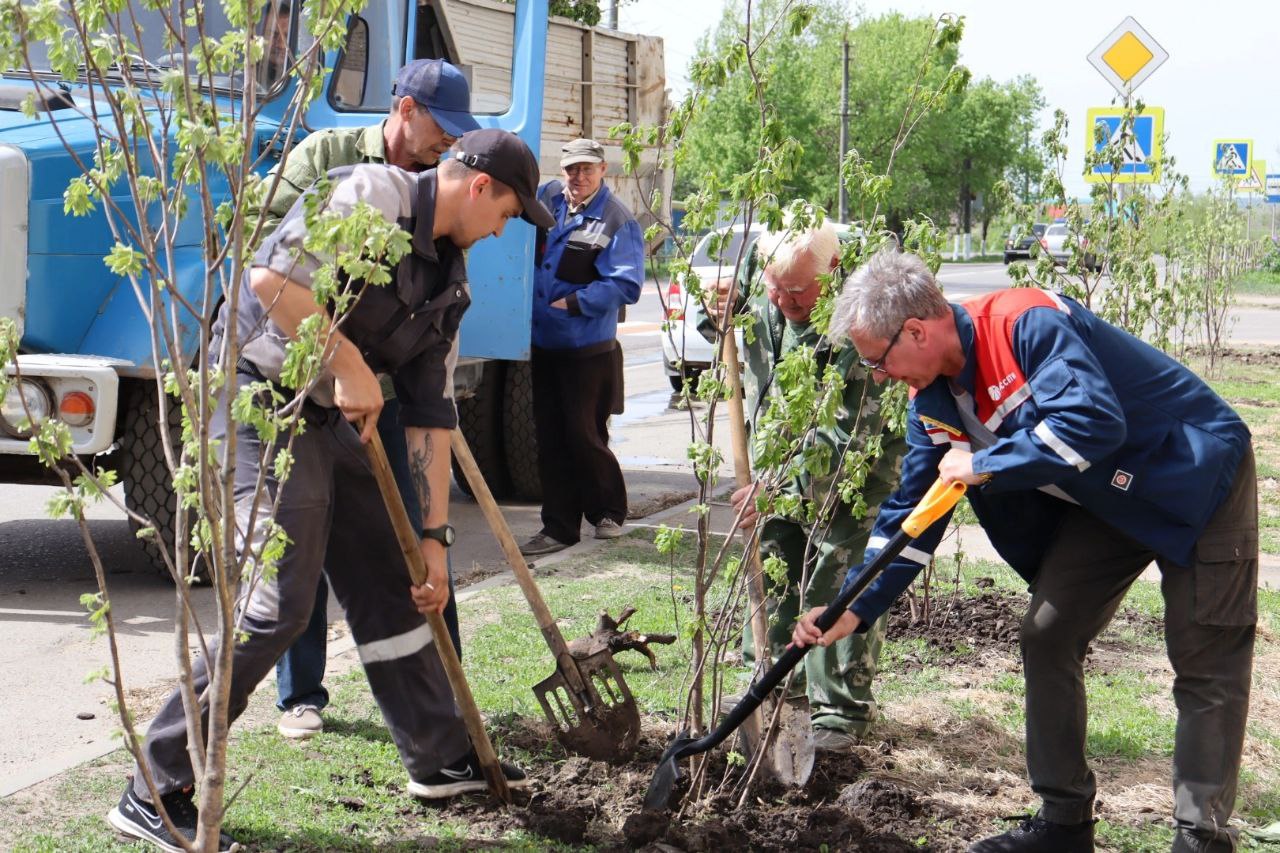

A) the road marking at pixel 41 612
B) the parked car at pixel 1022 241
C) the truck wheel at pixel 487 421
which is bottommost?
the road marking at pixel 41 612

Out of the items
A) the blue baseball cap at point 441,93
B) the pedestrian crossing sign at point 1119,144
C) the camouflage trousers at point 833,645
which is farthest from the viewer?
the pedestrian crossing sign at point 1119,144

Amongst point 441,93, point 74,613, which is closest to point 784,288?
point 441,93

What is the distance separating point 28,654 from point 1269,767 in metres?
4.26

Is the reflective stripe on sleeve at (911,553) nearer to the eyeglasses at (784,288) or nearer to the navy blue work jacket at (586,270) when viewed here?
the eyeglasses at (784,288)

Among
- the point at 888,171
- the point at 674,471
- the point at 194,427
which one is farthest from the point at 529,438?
the point at 194,427

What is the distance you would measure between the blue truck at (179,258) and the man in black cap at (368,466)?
1.08m

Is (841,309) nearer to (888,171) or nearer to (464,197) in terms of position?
(888,171)

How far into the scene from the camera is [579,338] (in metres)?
7.30

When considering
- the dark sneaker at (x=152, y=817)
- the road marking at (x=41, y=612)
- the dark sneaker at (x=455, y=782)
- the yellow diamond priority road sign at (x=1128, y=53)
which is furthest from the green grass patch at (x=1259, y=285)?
the dark sneaker at (x=152, y=817)

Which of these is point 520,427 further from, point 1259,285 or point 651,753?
point 1259,285

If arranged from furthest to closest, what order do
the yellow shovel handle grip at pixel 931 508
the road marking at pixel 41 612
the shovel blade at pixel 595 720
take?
the road marking at pixel 41 612, the shovel blade at pixel 595 720, the yellow shovel handle grip at pixel 931 508

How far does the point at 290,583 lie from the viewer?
3494mm

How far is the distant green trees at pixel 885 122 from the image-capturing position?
49.9 meters

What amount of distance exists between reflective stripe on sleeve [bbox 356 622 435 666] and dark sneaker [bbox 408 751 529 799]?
1.11 feet
